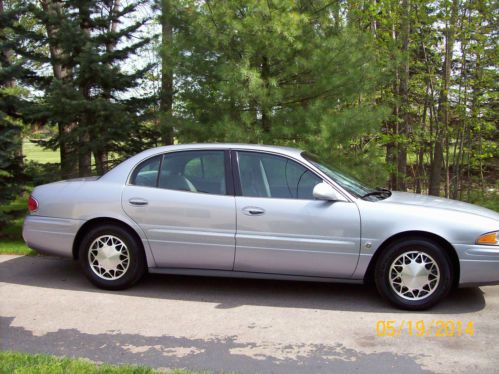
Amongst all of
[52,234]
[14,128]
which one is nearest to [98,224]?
[52,234]

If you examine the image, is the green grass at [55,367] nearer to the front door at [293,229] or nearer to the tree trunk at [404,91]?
the front door at [293,229]

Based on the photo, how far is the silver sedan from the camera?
183 inches

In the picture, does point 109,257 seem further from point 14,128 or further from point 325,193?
point 14,128

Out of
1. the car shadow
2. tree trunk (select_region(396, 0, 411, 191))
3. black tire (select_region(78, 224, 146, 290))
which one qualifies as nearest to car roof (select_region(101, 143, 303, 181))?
black tire (select_region(78, 224, 146, 290))

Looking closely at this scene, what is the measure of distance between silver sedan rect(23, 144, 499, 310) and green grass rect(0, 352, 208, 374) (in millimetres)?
1737

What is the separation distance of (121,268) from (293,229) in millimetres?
1882

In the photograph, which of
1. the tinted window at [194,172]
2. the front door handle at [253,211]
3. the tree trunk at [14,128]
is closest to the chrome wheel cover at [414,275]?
the front door handle at [253,211]

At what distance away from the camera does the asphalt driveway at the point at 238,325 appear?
360 cm

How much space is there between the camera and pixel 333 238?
4766mm

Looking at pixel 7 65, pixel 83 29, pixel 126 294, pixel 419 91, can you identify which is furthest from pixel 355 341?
pixel 419 91

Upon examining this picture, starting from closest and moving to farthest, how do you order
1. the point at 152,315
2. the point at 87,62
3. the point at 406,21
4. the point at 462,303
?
the point at 152,315, the point at 462,303, the point at 87,62, the point at 406,21

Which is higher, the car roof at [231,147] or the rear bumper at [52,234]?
the car roof at [231,147]

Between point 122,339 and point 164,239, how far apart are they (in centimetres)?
132

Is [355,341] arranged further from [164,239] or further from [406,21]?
[406,21]
